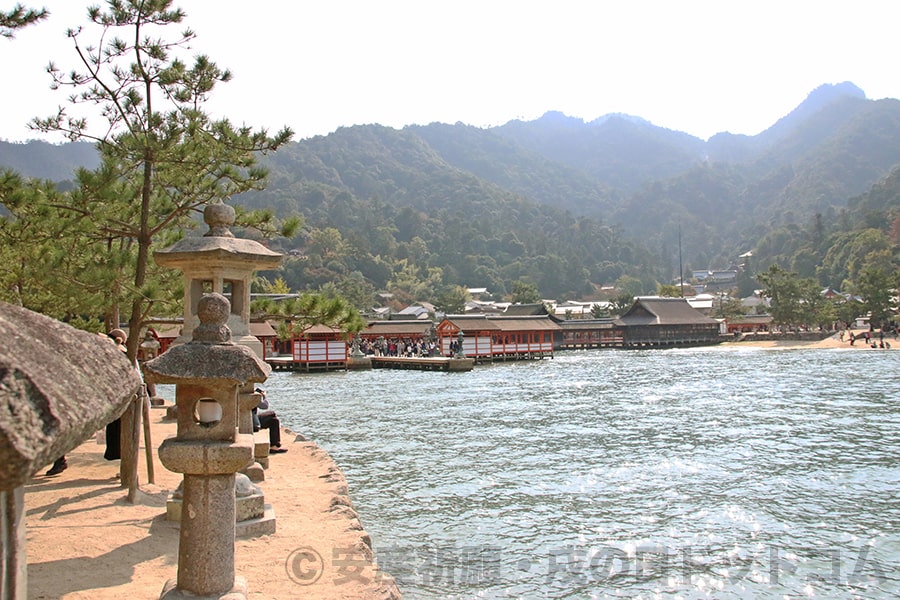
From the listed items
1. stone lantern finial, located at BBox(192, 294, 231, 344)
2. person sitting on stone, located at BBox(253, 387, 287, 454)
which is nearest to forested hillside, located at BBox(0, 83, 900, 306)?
person sitting on stone, located at BBox(253, 387, 287, 454)

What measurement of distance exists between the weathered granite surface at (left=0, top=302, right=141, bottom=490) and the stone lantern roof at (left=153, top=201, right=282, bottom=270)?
484cm

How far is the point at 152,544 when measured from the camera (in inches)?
220

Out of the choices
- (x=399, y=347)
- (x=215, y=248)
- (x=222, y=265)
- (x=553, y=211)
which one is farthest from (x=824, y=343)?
(x=553, y=211)

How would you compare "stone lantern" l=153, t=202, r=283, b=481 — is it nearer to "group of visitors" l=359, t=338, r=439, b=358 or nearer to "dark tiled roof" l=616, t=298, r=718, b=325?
"group of visitors" l=359, t=338, r=439, b=358

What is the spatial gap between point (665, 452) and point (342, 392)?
14.6m

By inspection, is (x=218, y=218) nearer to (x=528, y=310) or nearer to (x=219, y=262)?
(x=219, y=262)

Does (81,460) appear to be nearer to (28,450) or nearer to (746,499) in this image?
(28,450)

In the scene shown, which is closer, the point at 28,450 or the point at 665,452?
the point at 28,450

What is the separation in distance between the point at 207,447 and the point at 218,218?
389cm

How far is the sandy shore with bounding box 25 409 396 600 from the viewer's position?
15.6ft

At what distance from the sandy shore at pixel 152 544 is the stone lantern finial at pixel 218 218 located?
2.88 meters

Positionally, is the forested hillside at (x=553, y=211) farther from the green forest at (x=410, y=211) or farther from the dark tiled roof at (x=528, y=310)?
the dark tiled roof at (x=528, y=310)

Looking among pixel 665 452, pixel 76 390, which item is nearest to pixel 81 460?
pixel 76 390

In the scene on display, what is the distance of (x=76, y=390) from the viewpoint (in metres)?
2.06
